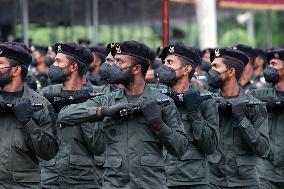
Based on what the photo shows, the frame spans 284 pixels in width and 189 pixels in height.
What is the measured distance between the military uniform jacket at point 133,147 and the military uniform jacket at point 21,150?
7.5 inches

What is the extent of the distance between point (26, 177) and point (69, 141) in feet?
6.17

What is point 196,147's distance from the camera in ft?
34.8

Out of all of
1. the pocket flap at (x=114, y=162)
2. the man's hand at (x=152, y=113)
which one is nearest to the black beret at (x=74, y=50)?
the pocket flap at (x=114, y=162)

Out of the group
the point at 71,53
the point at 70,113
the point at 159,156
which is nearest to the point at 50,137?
the point at 70,113

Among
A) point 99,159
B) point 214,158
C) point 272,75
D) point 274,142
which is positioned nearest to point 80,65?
point 99,159

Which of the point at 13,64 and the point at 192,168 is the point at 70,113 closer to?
the point at 13,64

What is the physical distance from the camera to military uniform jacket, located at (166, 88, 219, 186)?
10383 mm

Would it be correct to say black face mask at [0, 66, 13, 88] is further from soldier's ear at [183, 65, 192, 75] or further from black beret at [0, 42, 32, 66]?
soldier's ear at [183, 65, 192, 75]

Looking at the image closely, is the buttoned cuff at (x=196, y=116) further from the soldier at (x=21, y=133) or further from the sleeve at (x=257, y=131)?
the soldier at (x=21, y=133)

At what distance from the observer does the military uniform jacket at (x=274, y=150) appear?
12.1 meters

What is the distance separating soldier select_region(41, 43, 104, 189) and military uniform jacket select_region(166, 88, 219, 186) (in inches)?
38.8

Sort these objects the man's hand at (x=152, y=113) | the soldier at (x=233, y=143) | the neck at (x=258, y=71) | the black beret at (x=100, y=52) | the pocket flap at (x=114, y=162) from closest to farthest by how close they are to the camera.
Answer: the man's hand at (x=152, y=113), the pocket flap at (x=114, y=162), the soldier at (x=233, y=143), the black beret at (x=100, y=52), the neck at (x=258, y=71)

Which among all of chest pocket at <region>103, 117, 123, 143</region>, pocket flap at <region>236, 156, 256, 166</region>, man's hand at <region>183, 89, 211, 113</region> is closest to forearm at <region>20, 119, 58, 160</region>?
chest pocket at <region>103, 117, 123, 143</region>

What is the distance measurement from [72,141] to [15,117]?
1823 millimetres
